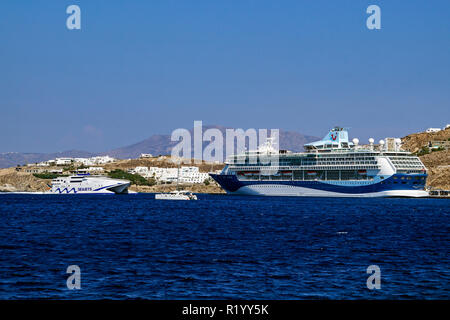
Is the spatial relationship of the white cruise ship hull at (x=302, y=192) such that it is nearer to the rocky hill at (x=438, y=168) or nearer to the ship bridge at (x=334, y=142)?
the ship bridge at (x=334, y=142)

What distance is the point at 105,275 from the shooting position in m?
24.9

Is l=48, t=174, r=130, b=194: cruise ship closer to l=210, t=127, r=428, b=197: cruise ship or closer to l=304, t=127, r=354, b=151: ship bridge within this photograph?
l=210, t=127, r=428, b=197: cruise ship

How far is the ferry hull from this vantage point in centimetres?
12169

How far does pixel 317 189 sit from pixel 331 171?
503 centimetres

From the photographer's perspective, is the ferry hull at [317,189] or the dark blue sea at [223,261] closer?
the dark blue sea at [223,261]

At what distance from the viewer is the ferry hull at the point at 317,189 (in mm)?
121688

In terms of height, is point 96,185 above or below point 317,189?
above

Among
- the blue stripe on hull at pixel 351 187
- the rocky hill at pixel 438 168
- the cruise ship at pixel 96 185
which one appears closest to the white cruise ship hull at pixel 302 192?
the blue stripe on hull at pixel 351 187

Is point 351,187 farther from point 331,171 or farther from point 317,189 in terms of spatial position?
point 317,189

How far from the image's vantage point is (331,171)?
133125mm

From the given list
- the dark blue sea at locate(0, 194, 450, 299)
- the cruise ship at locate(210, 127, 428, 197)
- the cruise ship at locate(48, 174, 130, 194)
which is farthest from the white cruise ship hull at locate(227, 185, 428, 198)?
the dark blue sea at locate(0, 194, 450, 299)

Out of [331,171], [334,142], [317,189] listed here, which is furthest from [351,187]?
[334,142]

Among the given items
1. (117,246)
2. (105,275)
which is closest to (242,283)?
(105,275)

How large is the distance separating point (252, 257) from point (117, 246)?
30.8 feet
